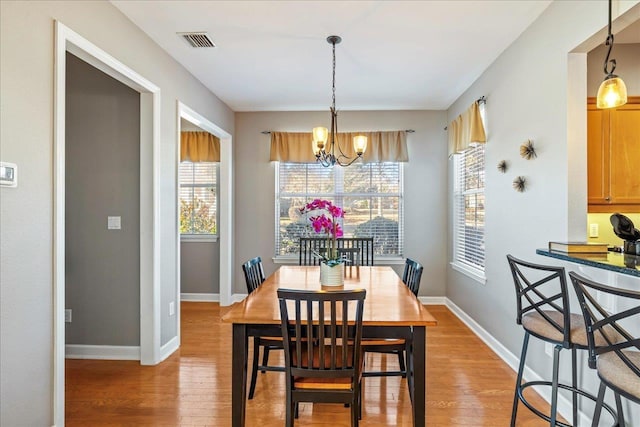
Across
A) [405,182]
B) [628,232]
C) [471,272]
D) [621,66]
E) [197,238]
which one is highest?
[621,66]

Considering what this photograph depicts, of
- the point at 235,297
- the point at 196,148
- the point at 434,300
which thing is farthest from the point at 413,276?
the point at 196,148

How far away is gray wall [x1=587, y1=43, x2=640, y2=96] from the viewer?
8.21ft

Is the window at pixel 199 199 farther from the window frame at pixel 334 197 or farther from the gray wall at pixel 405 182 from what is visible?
the window frame at pixel 334 197

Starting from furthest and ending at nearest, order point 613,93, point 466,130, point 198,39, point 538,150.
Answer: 1. point 466,130
2. point 198,39
3. point 538,150
4. point 613,93

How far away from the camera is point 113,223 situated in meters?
3.14

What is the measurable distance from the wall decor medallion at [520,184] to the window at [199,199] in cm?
384

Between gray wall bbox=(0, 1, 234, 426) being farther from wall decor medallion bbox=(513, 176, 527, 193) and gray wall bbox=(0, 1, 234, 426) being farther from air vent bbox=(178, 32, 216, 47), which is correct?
wall decor medallion bbox=(513, 176, 527, 193)

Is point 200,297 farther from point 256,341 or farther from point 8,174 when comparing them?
point 8,174

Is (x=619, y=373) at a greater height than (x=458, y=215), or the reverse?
(x=458, y=215)

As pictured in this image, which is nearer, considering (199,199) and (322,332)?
(322,332)

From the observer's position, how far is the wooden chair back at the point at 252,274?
2516 mm

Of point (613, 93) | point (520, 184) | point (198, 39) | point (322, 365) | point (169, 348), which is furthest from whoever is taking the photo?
point (169, 348)

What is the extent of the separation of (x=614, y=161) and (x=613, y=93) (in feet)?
3.08

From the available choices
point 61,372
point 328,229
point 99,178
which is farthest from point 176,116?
point 61,372
